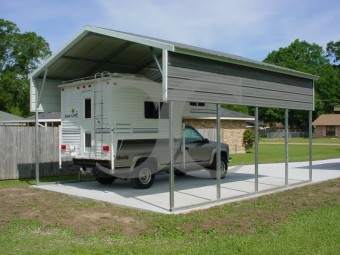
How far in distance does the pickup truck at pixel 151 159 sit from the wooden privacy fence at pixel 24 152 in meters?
3.23

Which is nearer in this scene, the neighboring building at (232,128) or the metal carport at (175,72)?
the metal carport at (175,72)

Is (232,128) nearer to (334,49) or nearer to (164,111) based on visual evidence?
(164,111)

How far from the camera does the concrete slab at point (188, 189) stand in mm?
10438

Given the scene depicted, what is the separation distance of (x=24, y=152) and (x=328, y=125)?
68.2 m

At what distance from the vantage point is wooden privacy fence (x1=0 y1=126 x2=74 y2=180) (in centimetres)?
1515

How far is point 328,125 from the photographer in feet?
248

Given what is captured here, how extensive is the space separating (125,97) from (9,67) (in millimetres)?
53615

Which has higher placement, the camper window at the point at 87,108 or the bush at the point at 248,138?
the camper window at the point at 87,108

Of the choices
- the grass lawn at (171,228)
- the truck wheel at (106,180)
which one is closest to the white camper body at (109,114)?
the truck wheel at (106,180)

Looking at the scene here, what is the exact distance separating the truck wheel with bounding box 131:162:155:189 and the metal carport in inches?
104

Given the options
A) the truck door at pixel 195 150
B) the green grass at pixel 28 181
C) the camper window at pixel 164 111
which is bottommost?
the green grass at pixel 28 181

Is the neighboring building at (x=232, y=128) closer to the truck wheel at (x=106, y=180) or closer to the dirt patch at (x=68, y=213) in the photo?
the truck wheel at (x=106, y=180)

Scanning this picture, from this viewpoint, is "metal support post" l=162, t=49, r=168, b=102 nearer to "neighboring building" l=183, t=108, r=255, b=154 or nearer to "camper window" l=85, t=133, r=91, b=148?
"camper window" l=85, t=133, r=91, b=148

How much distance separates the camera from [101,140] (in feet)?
39.5
